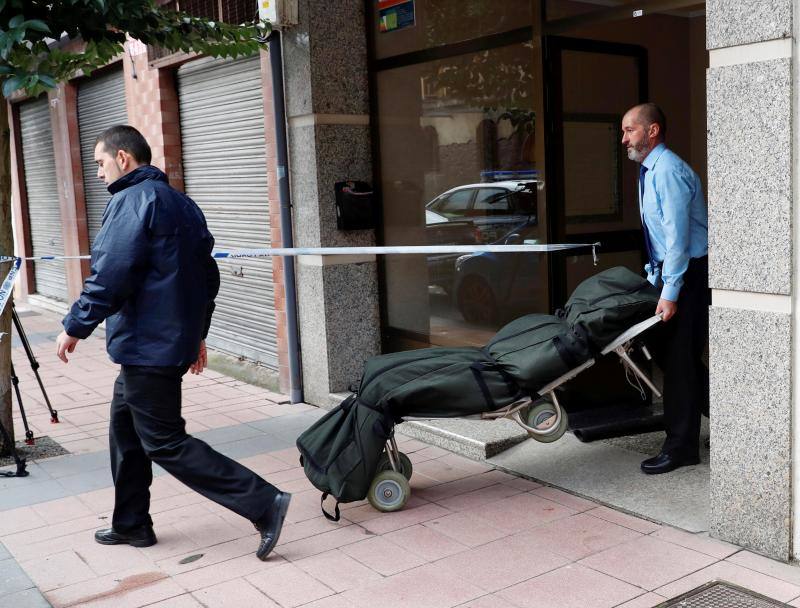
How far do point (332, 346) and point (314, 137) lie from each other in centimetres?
154

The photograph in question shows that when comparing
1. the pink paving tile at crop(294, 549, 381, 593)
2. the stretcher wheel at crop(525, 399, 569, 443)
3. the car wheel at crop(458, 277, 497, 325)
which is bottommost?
the pink paving tile at crop(294, 549, 381, 593)

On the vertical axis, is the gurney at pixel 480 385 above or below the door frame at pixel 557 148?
below

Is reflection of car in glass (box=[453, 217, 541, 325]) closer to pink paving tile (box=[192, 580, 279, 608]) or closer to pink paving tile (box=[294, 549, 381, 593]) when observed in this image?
pink paving tile (box=[294, 549, 381, 593])

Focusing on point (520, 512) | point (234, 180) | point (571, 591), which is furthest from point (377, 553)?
point (234, 180)

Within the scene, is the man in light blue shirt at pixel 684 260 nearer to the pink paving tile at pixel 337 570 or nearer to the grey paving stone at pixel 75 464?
the pink paving tile at pixel 337 570

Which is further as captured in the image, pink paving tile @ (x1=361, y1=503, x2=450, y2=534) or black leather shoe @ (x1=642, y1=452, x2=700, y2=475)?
black leather shoe @ (x1=642, y1=452, x2=700, y2=475)

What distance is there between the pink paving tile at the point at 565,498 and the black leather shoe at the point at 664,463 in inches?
17.1

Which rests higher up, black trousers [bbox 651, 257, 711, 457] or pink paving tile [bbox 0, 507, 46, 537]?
black trousers [bbox 651, 257, 711, 457]

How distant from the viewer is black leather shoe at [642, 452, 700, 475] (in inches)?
195

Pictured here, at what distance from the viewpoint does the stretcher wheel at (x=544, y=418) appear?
470cm

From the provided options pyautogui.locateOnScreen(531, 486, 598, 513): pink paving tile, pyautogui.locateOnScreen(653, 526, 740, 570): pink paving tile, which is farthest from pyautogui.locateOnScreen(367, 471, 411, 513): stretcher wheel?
pyautogui.locateOnScreen(653, 526, 740, 570): pink paving tile

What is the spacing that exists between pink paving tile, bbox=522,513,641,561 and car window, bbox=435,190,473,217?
2638 mm

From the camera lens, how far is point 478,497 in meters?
4.93

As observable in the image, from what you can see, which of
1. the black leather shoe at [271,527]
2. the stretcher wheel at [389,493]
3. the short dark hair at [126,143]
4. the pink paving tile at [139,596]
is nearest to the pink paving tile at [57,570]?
the pink paving tile at [139,596]
